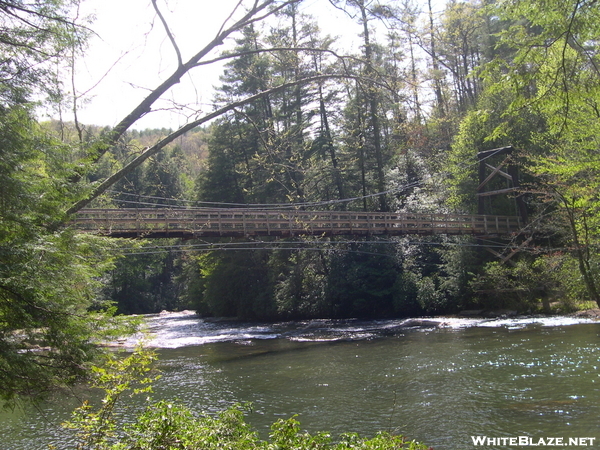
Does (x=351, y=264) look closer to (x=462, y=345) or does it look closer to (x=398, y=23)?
(x=462, y=345)

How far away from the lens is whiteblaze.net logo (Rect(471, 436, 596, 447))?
4520 millimetres

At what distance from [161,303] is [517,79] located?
31.4 metres

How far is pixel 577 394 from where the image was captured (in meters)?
5.90

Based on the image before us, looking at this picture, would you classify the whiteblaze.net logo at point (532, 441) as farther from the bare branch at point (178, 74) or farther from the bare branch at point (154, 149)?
the bare branch at point (178, 74)

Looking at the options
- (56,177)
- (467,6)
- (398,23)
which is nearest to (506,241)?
(467,6)

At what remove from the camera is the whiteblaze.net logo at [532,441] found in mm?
4520

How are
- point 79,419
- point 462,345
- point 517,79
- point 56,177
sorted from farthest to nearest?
1. point 462,345
2. point 56,177
3. point 517,79
4. point 79,419

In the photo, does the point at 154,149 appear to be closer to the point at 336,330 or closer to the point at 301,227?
the point at 301,227

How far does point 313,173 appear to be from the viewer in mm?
16922

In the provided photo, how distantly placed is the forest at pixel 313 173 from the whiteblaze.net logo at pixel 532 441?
2.75 metres

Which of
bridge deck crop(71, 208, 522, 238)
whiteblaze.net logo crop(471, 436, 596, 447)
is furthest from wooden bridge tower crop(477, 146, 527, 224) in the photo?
whiteblaze.net logo crop(471, 436, 596, 447)

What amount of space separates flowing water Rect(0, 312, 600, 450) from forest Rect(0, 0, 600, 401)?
120 centimetres

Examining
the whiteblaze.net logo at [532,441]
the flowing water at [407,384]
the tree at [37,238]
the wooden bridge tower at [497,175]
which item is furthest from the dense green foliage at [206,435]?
the wooden bridge tower at [497,175]

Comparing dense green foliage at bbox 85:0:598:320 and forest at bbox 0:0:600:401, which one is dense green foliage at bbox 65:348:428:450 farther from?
dense green foliage at bbox 85:0:598:320
